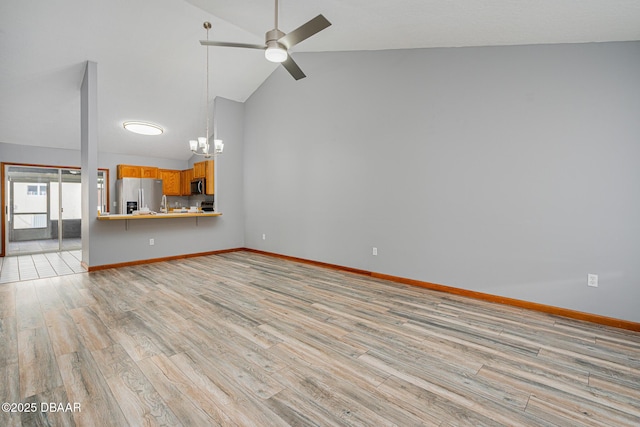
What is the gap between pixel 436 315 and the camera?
298cm

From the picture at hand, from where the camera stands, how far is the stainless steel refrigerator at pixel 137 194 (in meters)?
6.89

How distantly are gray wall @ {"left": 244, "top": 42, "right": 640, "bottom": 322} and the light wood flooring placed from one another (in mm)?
553

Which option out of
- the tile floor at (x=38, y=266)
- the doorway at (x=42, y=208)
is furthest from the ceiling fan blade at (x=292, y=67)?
the doorway at (x=42, y=208)

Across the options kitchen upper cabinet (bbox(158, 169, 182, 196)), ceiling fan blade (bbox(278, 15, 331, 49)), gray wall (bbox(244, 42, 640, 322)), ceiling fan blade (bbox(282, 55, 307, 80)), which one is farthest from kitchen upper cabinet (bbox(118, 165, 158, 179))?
ceiling fan blade (bbox(278, 15, 331, 49))

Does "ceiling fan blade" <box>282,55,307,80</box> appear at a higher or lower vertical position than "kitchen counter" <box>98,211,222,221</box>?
higher

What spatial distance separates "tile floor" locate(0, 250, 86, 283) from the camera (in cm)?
439

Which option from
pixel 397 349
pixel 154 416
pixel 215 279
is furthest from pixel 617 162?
pixel 215 279

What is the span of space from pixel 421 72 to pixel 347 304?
10.4ft

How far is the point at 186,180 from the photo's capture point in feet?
26.6

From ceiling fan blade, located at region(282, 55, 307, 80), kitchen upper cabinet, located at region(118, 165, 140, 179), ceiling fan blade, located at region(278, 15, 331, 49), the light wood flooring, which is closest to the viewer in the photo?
the light wood flooring

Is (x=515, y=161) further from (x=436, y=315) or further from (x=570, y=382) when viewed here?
(x=570, y=382)

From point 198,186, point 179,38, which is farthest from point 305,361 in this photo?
point 198,186

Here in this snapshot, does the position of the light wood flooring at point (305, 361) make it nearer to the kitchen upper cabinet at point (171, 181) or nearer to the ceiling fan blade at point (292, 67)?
the ceiling fan blade at point (292, 67)

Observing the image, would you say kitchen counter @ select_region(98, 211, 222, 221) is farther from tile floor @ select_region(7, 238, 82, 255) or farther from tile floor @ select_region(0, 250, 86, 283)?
tile floor @ select_region(7, 238, 82, 255)
